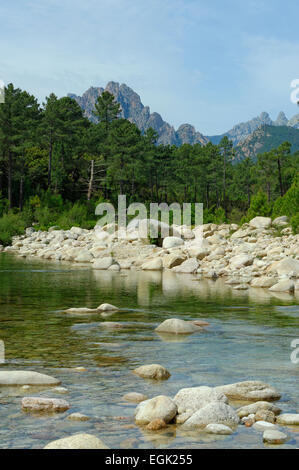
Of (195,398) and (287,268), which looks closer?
(195,398)

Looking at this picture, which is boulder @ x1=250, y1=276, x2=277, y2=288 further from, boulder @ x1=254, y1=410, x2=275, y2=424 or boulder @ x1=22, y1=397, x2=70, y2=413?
boulder @ x1=22, y1=397, x2=70, y2=413

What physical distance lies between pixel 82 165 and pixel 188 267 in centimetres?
3178

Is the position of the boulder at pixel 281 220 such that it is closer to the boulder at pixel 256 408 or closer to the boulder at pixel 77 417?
the boulder at pixel 256 408

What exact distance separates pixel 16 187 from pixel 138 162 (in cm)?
1098

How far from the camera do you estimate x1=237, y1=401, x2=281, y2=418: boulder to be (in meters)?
5.11

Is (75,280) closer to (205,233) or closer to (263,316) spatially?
(263,316)

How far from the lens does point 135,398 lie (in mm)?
5586

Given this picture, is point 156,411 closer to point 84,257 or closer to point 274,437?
point 274,437

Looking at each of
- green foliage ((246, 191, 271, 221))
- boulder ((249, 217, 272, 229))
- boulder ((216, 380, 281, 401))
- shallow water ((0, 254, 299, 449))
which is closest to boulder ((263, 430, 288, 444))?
shallow water ((0, 254, 299, 449))

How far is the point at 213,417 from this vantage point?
4848 millimetres

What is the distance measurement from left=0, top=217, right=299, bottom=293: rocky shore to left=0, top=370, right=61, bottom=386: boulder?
1088 cm

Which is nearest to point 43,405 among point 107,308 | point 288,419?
point 288,419

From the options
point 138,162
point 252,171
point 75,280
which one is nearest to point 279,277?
point 75,280

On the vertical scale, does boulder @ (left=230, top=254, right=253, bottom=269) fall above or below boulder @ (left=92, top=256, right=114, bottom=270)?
above
